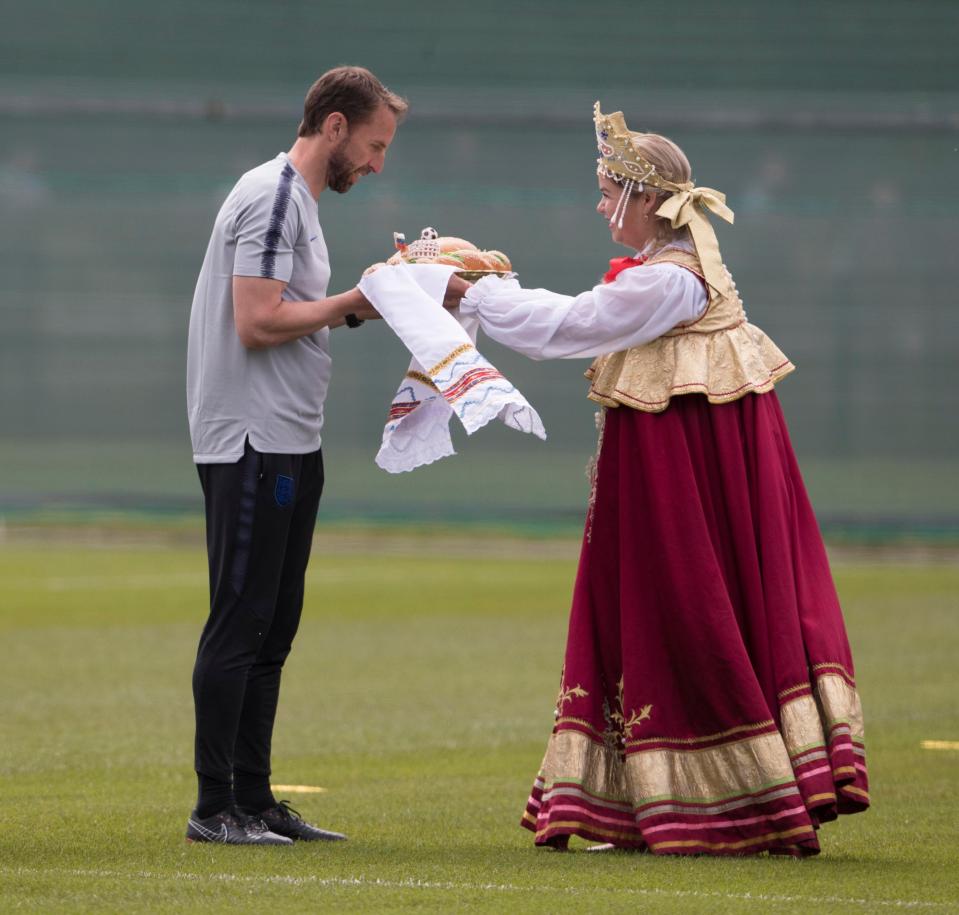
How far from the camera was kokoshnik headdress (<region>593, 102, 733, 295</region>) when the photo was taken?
5.00 meters

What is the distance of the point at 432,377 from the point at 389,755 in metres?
2.42

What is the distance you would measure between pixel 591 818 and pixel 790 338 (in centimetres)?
1336

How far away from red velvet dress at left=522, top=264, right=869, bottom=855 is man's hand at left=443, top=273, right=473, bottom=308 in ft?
1.62

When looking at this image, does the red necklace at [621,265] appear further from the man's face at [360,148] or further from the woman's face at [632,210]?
the man's face at [360,148]

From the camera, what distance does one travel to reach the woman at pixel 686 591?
4.78 m

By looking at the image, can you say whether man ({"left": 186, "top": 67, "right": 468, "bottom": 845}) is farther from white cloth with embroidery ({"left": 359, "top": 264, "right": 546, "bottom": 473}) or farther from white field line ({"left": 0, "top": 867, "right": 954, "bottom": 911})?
white field line ({"left": 0, "top": 867, "right": 954, "bottom": 911})

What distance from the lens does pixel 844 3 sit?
18.2 metres

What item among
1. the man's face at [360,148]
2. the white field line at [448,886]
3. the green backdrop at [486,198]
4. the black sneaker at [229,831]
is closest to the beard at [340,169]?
the man's face at [360,148]

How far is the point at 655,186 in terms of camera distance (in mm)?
5051

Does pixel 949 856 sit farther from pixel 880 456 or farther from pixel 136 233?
pixel 136 233

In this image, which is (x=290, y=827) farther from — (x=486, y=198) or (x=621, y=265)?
(x=486, y=198)

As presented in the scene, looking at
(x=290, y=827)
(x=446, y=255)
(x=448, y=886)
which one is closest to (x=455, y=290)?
(x=446, y=255)

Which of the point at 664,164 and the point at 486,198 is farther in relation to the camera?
the point at 486,198

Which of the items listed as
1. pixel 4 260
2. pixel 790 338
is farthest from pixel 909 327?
pixel 4 260
